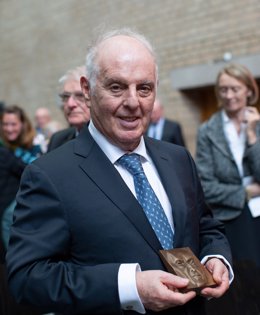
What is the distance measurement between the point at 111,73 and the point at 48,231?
59cm

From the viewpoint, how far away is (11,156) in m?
5.08

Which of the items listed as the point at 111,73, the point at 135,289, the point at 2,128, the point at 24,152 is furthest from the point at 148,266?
Result: the point at 2,128

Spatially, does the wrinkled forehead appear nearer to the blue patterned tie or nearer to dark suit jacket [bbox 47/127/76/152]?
the blue patterned tie

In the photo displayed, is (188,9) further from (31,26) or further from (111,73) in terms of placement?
(111,73)

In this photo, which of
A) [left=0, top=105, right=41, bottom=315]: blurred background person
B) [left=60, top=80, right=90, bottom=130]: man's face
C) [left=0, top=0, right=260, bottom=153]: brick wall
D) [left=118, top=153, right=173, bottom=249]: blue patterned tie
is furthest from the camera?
[left=0, top=0, right=260, bottom=153]: brick wall

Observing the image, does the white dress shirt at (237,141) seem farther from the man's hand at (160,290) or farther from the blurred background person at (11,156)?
the man's hand at (160,290)

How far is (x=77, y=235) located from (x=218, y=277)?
511 millimetres

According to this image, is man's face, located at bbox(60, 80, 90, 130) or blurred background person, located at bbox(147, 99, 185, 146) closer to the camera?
man's face, located at bbox(60, 80, 90, 130)

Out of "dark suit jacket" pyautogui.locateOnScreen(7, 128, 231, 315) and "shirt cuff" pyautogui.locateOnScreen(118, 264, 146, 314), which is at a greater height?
"dark suit jacket" pyautogui.locateOnScreen(7, 128, 231, 315)

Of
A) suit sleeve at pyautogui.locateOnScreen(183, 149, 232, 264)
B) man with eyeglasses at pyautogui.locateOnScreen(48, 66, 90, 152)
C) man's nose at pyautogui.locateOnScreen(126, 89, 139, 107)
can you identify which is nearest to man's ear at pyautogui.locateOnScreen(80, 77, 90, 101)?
man's nose at pyautogui.locateOnScreen(126, 89, 139, 107)

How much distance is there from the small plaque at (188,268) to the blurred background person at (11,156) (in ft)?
8.86

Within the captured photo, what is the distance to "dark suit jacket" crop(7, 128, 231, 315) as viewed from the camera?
70.8 inches

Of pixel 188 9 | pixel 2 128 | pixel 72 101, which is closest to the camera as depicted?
pixel 72 101

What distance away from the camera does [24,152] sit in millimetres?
5383
